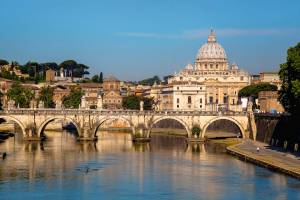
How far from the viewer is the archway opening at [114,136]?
7119cm

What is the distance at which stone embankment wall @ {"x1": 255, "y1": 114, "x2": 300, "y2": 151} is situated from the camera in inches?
2379

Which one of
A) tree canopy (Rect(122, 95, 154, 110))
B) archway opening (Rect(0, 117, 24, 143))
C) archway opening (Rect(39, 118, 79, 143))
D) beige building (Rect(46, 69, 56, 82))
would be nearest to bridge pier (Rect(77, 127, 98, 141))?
archway opening (Rect(0, 117, 24, 143))

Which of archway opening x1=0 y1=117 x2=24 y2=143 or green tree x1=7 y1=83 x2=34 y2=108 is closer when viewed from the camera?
archway opening x1=0 y1=117 x2=24 y2=143

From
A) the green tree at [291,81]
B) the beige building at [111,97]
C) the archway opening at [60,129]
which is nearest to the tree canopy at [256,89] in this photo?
the beige building at [111,97]

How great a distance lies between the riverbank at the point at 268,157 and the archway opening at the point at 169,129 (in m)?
23.8

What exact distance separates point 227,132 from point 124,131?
51.9 feet

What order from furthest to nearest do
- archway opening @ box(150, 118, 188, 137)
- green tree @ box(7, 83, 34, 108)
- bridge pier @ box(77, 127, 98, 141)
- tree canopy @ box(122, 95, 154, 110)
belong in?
tree canopy @ box(122, 95, 154, 110) → green tree @ box(7, 83, 34, 108) → archway opening @ box(150, 118, 188, 137) → bridge pier @ box(77, 127, 98, 141)

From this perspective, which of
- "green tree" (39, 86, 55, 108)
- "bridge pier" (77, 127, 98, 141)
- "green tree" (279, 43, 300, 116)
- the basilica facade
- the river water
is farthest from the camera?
the basilica facade

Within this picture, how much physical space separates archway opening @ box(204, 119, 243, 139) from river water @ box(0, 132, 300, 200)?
1375cm

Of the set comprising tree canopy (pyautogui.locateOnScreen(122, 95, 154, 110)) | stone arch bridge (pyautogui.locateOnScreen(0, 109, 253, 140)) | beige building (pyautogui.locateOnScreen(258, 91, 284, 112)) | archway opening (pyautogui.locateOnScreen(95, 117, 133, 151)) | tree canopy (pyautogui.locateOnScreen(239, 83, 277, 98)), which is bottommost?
archway opening (pyautogui.locateOnScreen(95, 117, 133, 151))

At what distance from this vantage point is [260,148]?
6309 cm

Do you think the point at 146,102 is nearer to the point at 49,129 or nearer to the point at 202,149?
the point at 49,129

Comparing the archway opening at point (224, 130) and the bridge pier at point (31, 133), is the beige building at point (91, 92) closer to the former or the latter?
the archway opening at point (224, 130)

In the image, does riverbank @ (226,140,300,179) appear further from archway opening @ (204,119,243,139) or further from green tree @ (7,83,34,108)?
green tree @ (7,83,34,108)
